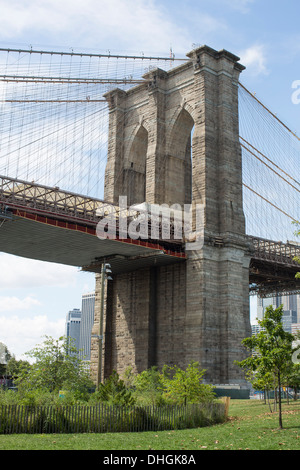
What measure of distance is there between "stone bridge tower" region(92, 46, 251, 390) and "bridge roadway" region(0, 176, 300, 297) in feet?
6.13

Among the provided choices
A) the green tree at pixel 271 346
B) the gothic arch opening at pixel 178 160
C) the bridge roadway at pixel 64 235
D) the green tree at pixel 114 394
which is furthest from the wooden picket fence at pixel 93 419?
the gothic arch opening at pixel 178 160

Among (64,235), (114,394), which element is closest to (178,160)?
(64,235)

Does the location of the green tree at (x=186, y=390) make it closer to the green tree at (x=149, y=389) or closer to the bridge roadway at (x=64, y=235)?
A: the green tree at (x=149, y=389)

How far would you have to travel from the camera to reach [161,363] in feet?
152

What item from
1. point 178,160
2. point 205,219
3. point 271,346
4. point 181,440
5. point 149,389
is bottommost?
point 181,440

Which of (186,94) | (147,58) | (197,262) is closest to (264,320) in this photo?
(197,262)

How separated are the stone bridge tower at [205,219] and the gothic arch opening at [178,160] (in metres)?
0.10

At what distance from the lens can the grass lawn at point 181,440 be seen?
15.5 meters

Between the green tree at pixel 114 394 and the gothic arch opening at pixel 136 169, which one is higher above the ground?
the gothic arch opening at pixel 136 169

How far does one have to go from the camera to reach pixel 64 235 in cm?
4016

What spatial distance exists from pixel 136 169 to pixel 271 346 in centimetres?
3641

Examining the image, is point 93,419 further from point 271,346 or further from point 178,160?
point 178,160
